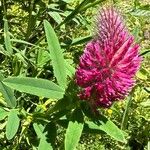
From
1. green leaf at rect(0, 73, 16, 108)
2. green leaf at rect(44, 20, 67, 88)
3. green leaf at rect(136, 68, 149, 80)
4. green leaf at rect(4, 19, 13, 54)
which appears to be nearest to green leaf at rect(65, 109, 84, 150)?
green leaf at rect(44, 20, 67, 88)

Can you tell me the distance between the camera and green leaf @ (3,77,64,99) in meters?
1.37

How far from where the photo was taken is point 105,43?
1.27 metres

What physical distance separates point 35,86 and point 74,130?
17cm

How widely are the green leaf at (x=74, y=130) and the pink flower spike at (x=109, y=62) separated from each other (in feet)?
0.35

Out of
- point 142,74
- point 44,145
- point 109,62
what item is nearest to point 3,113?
point 44,145

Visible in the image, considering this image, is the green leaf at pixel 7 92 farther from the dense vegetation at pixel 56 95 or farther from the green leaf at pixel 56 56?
the green leaf at pixel 56 56

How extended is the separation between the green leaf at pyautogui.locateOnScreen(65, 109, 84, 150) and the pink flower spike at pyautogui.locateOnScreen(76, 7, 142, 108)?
11 centimetres

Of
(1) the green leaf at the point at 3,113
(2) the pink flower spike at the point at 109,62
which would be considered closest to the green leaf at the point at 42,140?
(1) the green leaf at the point at 3,113

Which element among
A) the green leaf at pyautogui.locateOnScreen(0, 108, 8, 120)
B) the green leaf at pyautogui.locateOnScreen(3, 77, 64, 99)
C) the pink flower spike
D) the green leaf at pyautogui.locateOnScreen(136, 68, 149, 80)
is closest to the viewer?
the pink flower spike

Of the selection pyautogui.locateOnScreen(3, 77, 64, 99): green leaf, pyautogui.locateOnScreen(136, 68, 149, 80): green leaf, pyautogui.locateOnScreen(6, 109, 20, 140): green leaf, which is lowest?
pyautogui.locateOnScreen(6, 109, 20, 140): green leaf

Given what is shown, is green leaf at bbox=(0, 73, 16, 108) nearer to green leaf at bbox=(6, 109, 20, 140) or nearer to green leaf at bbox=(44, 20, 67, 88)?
green leaf at bbox=(6, 109, 20, 140)

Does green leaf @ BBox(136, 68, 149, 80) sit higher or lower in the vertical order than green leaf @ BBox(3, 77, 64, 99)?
lower

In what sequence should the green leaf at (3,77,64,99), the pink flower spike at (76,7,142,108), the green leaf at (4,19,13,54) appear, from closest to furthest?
the pink flower spike at (76,7,142,108) < the green leaf at (3,77,64,99) < the green leaf at (4,19,13,54)

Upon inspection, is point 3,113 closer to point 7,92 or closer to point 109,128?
point 7,92
